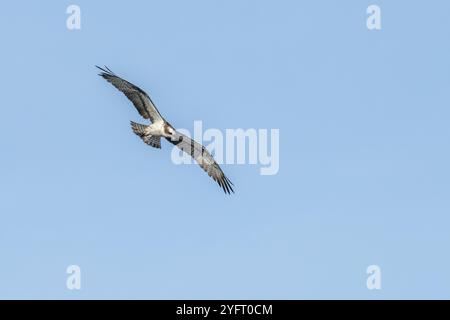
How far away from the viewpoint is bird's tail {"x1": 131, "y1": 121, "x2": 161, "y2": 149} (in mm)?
32750

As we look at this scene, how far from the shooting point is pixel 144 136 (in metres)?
32.8

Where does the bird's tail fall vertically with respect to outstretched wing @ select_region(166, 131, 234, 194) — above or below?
above

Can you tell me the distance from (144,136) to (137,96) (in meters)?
1.23

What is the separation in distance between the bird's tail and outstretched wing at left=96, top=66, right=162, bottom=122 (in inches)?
13.1

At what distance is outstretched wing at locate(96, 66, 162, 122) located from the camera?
3202 centimetres

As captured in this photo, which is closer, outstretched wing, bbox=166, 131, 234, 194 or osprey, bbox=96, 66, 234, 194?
osprey, bbox=96, 66, 234, 194

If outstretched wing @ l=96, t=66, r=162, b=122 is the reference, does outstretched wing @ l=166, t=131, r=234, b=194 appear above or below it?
below

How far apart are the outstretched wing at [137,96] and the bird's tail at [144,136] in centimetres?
33

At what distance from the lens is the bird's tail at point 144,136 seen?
32750mm

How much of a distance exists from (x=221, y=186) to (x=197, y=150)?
1.44m

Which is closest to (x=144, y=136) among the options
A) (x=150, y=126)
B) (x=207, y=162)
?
(x=150, y=126)
